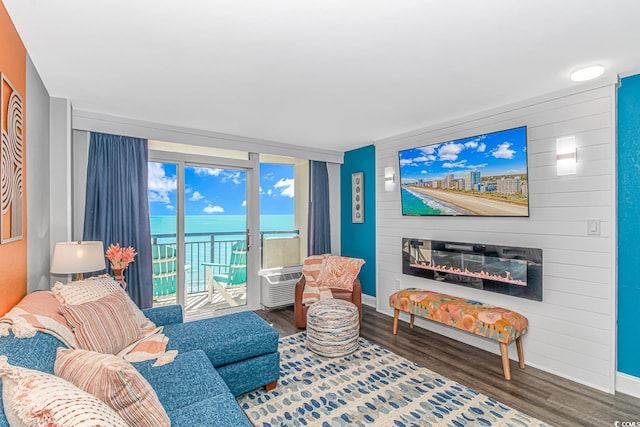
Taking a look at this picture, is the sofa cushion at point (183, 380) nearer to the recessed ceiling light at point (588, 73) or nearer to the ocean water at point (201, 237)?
the ocean water at point (201, 237)

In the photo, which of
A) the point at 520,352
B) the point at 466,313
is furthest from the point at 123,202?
the point at 520,352

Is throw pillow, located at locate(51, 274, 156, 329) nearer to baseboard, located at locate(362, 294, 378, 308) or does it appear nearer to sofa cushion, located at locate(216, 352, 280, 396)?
sofa cushion, located at locate(216, 352, 280, 396)

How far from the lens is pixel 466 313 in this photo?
293 cm

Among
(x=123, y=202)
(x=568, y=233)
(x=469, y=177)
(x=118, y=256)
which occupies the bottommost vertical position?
(x=118, y=256)

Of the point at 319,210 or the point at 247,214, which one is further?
the point at 319,210

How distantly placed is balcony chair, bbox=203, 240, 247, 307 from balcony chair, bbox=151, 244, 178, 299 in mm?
542

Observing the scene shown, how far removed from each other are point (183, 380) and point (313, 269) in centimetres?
248

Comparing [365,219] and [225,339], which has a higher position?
[365,219]

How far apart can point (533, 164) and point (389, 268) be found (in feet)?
6.98

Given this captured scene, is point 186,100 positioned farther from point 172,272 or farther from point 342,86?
point 172,272

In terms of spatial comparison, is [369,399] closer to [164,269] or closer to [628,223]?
[628,223]

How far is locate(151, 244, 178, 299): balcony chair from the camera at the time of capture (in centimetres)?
379

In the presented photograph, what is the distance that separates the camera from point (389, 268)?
14.2ft

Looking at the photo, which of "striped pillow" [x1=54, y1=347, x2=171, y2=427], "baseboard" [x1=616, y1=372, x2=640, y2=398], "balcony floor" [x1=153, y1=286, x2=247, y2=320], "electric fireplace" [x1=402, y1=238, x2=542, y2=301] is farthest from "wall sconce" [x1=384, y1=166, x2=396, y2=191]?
"striped pillow" [x1=54, y1=347, x2=171, y2=427]
